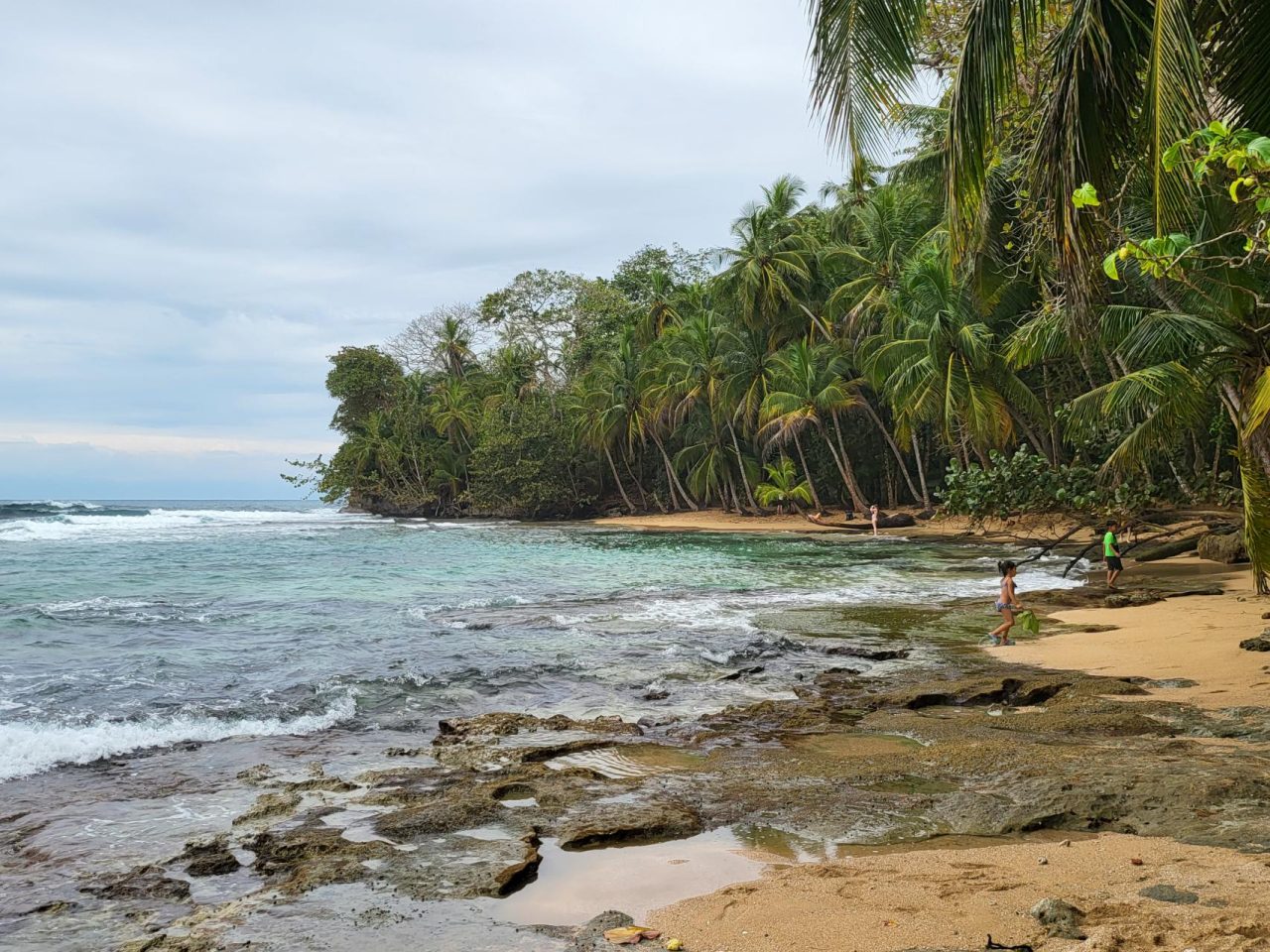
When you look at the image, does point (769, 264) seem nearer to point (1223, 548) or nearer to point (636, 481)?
point (636, 481)

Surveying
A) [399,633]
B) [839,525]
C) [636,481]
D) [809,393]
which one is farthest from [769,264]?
[399,633]

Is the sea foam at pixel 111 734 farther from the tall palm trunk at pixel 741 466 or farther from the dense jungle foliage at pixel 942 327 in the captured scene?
the tall palm trunk at pixel 741 466

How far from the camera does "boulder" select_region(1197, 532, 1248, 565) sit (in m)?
A: 15.0

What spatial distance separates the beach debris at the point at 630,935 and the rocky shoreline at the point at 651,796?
0.11m

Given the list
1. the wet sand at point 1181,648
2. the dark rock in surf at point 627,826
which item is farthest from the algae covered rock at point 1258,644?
the dark rock in surf at point 627,826

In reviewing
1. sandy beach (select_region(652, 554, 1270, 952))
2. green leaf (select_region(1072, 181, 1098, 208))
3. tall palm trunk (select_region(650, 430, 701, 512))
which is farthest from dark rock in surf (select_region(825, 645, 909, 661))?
tall palm trunk (select_region(650, 430, 701, 512))

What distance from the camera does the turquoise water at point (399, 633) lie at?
8461mm

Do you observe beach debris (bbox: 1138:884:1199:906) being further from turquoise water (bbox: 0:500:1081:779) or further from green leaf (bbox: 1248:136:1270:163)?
turquoise water (bbox: 0:500:1081:779)

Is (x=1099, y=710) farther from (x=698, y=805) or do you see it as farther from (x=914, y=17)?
(x=914, y=17)

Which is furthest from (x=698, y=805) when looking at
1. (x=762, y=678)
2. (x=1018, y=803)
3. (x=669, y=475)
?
(x=669, y=475)

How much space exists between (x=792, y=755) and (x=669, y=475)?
4214cm

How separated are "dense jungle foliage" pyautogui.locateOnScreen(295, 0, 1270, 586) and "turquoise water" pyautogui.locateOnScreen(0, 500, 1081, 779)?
4.56 meters

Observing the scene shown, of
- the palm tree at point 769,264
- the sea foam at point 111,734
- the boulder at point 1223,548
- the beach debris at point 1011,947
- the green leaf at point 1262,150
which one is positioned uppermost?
the palm tree at point 769,264

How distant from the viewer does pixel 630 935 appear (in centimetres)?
350
